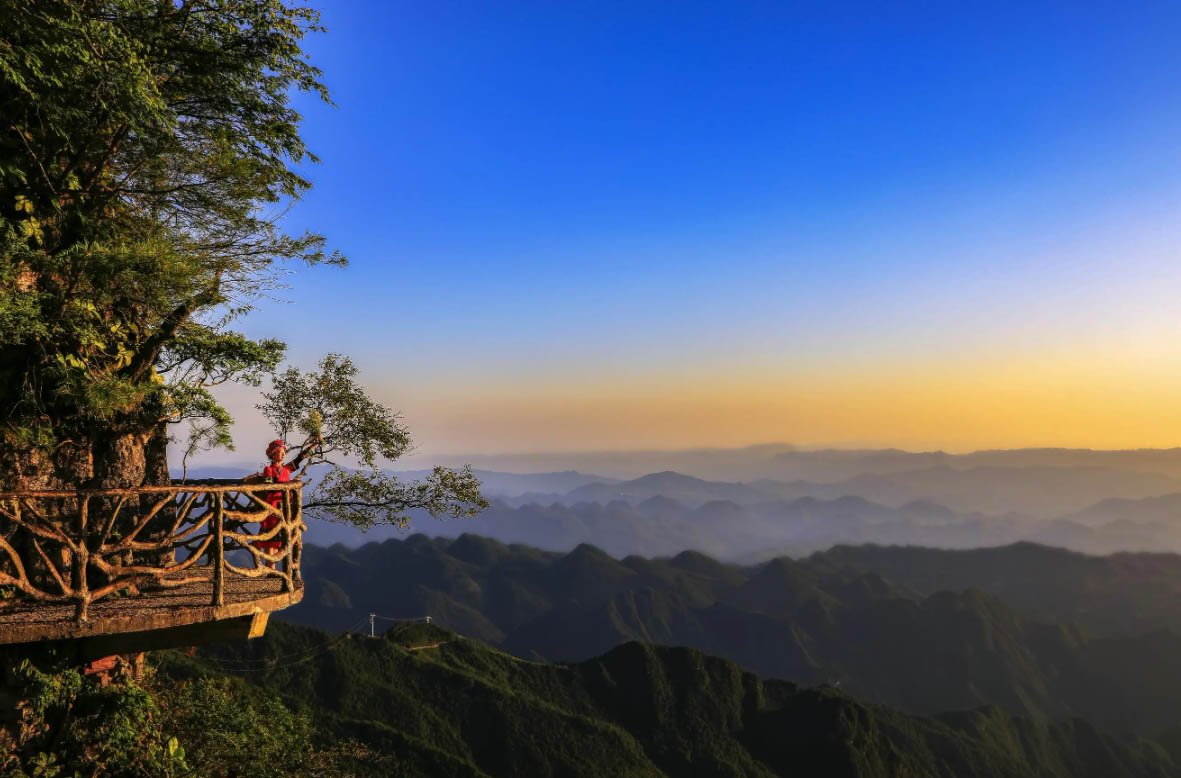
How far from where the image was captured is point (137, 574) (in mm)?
9258

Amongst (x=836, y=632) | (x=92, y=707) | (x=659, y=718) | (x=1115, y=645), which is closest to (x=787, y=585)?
(x=836, y=632)

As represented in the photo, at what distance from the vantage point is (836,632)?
167 metres

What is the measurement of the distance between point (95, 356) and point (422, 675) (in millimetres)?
68589

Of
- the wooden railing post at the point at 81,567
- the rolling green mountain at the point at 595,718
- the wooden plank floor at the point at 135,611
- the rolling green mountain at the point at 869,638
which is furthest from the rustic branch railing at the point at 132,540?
the rolling green mountain at the point at 869,638

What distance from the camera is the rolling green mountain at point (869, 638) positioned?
456 feet

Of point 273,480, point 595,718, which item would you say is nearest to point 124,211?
point 273,480

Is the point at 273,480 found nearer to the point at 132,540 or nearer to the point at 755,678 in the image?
the point at 132,540

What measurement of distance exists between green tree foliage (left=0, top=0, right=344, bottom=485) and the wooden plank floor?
340cm

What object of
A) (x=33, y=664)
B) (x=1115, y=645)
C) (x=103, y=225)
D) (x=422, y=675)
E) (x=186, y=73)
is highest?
(x=186, y=73)

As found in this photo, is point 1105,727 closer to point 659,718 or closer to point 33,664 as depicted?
point 659,718

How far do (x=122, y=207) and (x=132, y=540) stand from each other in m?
8.15

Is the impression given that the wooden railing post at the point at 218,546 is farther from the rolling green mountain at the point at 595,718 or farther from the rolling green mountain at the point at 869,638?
the rolling green mountain at the point at 869,638

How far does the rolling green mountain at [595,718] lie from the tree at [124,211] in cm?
4528

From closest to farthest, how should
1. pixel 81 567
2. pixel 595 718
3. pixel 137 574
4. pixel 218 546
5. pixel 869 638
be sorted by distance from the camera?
pixel 81 567 → pixel 137 574 → pixel 218 546 → pixel 595 718 → pixel 869 638
